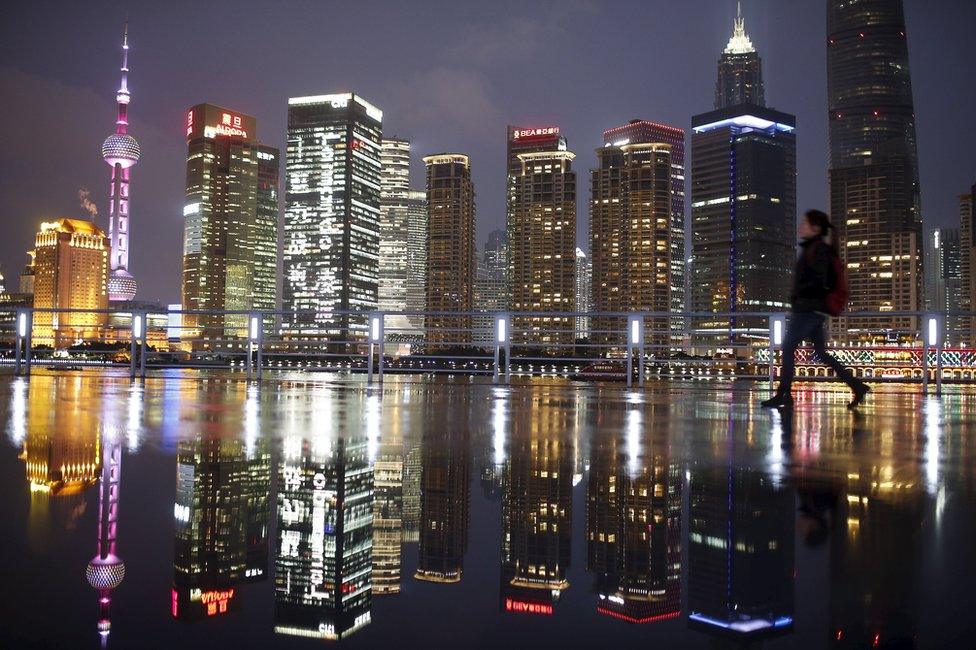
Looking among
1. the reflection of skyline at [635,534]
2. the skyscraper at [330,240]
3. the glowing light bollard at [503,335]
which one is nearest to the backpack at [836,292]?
the reflection of skyline at [635,534]

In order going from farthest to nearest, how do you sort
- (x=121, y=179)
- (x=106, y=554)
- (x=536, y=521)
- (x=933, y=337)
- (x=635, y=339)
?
(x=121, y=179) < (x=635, y=339) < (x=933, y=337) < (x=536, y=521) < (x=106, y=554)

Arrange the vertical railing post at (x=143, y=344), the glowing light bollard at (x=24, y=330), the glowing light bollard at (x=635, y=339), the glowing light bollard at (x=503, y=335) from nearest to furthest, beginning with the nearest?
the glowing light bollard at (x=635, y=339) → the glowing light bollard at (x=503, y=335) → the vertical railing post at (x=143, y=344) → the glowing light bollard at (x=24, y=330)

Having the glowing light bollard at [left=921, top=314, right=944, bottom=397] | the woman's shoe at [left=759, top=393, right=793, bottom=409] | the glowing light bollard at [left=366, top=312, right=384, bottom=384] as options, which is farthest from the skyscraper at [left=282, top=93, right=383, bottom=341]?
the woman's shoe at [left=759, top=393, right=793, bottom=409]

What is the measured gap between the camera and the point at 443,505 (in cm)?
252

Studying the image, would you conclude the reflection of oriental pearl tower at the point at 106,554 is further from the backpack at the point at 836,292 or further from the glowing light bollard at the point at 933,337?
the glowing light bollard at the point at 933,337

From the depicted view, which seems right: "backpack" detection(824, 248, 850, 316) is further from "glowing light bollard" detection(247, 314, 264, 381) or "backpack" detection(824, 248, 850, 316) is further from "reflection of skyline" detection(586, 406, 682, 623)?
"glowing light bollard" detection(247, 314, 264, 381)

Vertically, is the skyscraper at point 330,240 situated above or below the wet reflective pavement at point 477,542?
above

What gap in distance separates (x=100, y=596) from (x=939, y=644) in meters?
1.56

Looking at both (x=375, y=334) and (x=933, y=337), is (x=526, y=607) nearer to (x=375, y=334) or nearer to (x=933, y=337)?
(x=933, y=337)

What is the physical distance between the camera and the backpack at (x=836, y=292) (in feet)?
22.7

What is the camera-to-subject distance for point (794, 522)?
229 cm

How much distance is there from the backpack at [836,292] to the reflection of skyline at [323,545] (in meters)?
5.09

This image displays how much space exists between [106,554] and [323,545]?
50 centimetres

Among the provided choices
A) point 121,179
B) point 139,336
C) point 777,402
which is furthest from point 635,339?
point 121,179
